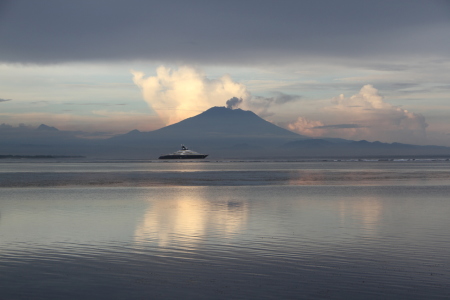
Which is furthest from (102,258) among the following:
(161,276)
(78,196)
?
(78,196)

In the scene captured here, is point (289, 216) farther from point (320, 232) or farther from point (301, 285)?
point (301, 285)

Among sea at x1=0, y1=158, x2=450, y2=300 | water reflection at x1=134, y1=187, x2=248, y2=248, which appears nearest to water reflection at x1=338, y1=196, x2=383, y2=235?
sea at x1=0, y1=158, x2=450, y2=300

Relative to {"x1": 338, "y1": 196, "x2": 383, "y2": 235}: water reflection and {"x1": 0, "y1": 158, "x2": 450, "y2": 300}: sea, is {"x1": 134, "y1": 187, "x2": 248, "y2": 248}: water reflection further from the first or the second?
{"x1": 338, "y1": 196, "x2": 383, "y2": 235}: water reflection

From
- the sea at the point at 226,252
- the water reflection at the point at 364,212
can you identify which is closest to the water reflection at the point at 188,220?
the sea at the point at 226,252

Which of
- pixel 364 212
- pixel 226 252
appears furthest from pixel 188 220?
pixel 364 212

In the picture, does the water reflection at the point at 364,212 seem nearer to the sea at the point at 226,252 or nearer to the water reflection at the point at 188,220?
the sea at the point at 226,252

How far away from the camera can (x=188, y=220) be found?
95.2ft

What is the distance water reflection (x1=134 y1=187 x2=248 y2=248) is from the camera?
22.6 metres

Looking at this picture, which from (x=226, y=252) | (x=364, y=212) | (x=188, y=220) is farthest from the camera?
(x=364, y=212)

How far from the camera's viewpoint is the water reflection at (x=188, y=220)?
22.6 metres

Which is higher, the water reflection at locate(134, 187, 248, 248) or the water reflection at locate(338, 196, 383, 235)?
the water reflection at locate(338, 196, 383, 235)

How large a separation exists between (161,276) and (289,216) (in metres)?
15.9

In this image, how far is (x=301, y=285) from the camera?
1440 cm

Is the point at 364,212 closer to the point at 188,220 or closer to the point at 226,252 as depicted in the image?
the point at 188,220
